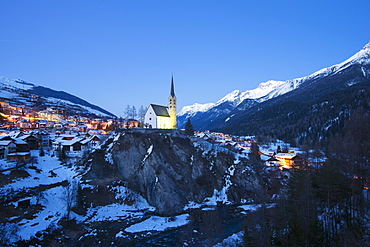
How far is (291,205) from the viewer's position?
31531 mm

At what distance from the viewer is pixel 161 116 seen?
79.9 meters

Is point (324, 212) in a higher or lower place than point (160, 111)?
lower

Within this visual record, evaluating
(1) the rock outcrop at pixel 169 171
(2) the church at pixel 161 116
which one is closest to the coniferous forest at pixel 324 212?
(1) the rock outcrop at pixel 169 171

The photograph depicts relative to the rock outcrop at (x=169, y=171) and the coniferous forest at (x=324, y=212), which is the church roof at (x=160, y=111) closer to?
the rock outcrop at (x=169, y=171)

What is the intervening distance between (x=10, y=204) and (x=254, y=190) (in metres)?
54.8

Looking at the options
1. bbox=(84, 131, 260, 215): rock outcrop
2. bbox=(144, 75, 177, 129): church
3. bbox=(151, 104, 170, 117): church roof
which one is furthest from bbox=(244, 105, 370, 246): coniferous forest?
bbox=(151, 104, 170, 117): church roof

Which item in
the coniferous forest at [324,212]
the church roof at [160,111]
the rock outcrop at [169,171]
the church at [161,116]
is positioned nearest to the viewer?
the coniferous forest at [324,212]

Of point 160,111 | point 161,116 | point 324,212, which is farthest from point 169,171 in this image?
point 324,212

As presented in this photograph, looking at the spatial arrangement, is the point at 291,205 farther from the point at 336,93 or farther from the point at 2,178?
the point at 336,93

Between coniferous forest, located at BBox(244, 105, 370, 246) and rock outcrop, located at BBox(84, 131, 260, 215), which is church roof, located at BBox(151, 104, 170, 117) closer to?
rock outcrop, located at BBox(84, 131, 260, 215)

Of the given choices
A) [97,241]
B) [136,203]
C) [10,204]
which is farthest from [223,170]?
[10,204]

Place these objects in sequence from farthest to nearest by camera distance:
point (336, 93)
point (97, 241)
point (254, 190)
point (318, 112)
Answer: point (336, 93)
point (318, 112)
point (254, 190)
point (97, 241)

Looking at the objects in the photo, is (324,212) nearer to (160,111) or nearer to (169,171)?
(169,171)

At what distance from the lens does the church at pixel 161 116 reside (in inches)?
3127
